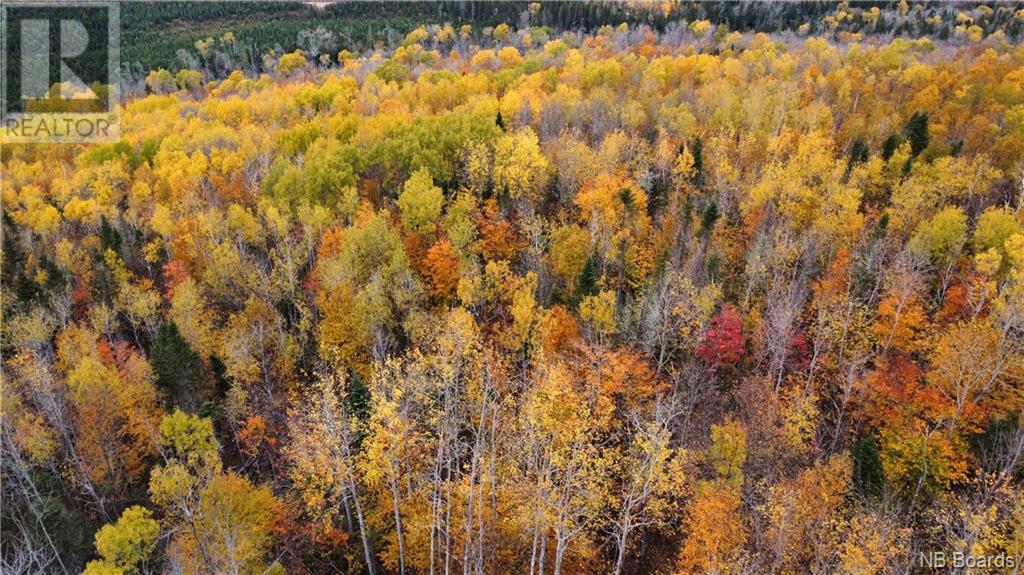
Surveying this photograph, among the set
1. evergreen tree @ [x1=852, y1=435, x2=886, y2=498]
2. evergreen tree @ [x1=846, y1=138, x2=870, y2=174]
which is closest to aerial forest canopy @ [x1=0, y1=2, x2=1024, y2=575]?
evergreen tree @ [x1=852, y1=435, x2=886, y2=498]

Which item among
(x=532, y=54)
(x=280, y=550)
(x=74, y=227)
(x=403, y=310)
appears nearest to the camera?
(x=280, y=550)

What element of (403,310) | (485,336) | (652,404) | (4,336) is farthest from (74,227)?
(652,404)

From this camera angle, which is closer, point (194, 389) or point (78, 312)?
point (194, 389)

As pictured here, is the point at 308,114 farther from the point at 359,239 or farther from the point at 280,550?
the point at 280,550

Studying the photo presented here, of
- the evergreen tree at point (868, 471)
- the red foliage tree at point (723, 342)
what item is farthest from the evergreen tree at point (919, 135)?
the evergreen tree at point (868, 471)

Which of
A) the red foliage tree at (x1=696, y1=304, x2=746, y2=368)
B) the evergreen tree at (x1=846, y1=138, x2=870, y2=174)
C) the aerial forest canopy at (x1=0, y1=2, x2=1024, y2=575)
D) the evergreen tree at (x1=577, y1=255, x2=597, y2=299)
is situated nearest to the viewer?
the aerial forest canopy at (x1=0, y1=2, x2=1024, y2=575)

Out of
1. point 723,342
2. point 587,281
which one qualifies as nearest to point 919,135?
point 723,342

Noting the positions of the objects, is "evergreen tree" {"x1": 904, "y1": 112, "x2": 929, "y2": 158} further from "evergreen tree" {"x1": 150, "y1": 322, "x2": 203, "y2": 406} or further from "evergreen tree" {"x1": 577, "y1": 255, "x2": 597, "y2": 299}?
"evergreen tree" {"x1": 150, "y1": 322, "x2": 203, "y2": 406}

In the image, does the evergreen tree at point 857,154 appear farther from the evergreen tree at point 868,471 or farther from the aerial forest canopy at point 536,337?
the evergreen tree at point 868,471
